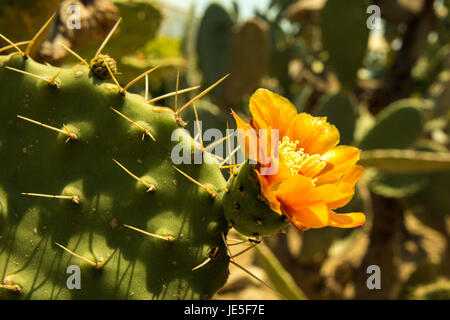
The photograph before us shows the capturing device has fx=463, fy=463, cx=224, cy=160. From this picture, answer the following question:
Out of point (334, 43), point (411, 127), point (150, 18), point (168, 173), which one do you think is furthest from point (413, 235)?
point (168, 173)

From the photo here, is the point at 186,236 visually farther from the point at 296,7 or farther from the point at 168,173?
the point at 296,7

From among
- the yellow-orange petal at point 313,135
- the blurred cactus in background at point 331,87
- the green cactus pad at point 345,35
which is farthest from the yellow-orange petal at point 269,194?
the green cactus pad at point 345,35

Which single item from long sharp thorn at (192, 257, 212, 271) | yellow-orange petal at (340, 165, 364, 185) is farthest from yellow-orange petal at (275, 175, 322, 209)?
long sharp thorn at (192, 257, 212, 271)

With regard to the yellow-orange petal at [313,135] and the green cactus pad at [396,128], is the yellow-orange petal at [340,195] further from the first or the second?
the green cactus pad at [396,128]

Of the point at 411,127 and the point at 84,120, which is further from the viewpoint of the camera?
the point at 411,127

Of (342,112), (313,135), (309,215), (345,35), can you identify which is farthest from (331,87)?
(309,215)

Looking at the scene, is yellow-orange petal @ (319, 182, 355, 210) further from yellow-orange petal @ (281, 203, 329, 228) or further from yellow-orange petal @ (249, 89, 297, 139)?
yellow-orange petal @ (249, 89, 297, 139)
